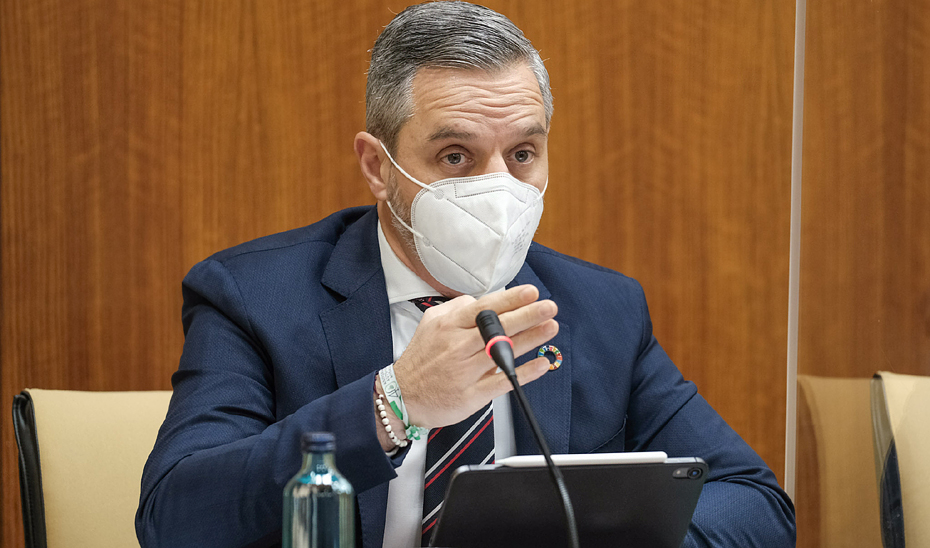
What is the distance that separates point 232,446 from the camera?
1.15 metres

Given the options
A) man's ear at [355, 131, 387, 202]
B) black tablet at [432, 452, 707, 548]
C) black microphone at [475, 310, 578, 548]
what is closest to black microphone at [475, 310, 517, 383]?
black microphone at [475, 310, 578, 548]

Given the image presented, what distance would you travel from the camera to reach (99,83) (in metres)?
2.30

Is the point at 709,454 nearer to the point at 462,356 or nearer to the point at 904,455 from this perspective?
the point at 904,455

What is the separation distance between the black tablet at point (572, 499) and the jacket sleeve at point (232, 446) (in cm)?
19

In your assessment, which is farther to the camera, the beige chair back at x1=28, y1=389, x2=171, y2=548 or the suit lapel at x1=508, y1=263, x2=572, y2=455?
the beige chair back at x1=28, y1=389, x2=171, y2=548

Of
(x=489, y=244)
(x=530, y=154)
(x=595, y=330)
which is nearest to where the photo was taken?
(x=489, y=244)

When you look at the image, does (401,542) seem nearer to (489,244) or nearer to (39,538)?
(489,244)

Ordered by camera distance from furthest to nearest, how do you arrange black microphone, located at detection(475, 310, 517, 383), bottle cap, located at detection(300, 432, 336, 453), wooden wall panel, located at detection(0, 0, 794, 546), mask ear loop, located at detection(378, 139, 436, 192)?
1. wooden wall panel, located at detection(0, 0, 794, 546)
2. mask ear loop, located at detection(378, 139, 436, 192)
3. black microphone, located at detection(475, 310, 517, 383)
4. bottle cap, located at detection(300, 432, 336, 453)

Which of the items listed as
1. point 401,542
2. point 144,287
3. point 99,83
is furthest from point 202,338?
point 99,83

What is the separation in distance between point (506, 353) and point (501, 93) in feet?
2.22

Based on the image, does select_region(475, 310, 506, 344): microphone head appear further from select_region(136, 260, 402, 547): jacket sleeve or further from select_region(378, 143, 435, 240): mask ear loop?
select_region(378, 143, 435, 240): mask ear loop

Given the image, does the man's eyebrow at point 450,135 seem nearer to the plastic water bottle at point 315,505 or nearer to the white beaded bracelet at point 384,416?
the white beaded bracelet at point 384,416

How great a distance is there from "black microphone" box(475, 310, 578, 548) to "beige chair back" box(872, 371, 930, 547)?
0.66 metres

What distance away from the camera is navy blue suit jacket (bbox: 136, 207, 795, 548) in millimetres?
1115
